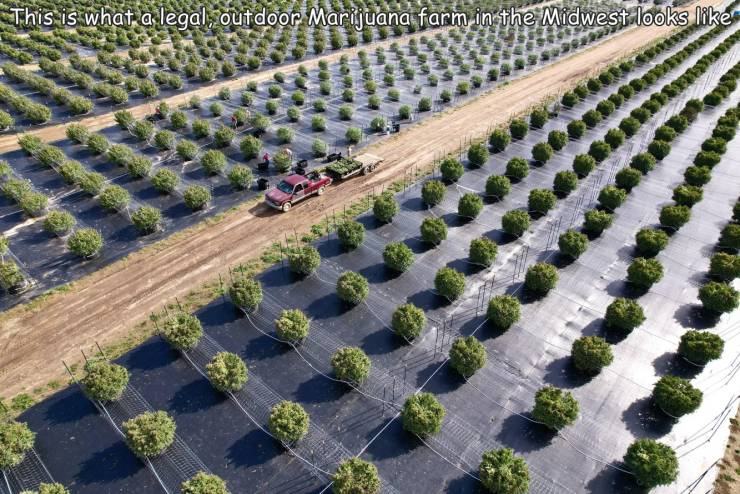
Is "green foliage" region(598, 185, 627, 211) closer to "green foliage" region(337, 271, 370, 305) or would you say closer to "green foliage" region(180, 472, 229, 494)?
"green foliage" region(337, 271, 370, 305)

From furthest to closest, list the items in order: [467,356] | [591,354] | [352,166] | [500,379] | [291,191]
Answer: [352,166]
[291,191]
[500,379]
[591,354]
[467,356]

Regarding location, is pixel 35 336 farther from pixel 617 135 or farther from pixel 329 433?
pixel 617 135

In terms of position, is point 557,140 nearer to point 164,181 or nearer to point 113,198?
point 164,181

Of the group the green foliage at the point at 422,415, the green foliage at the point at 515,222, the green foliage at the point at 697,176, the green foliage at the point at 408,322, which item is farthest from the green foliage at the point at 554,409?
the green foliage at the point at 697,176

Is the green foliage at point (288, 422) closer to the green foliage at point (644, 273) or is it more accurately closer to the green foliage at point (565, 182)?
the green foliage at point (644, 273)

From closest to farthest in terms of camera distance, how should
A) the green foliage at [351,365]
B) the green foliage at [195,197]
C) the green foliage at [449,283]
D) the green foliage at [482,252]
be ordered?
the green foliage at [351,365] → the green foliage at [449,283] → the green foliage at [482,252] → the green foliage at [195,197]

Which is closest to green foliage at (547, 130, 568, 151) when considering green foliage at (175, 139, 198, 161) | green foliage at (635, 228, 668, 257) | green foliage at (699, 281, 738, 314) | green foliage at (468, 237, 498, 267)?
green foliage at (635, 228, 668, 257)

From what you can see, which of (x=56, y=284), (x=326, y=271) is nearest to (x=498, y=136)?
(x=326, y=271)

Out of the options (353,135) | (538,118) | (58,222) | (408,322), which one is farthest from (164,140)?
(538,118)
